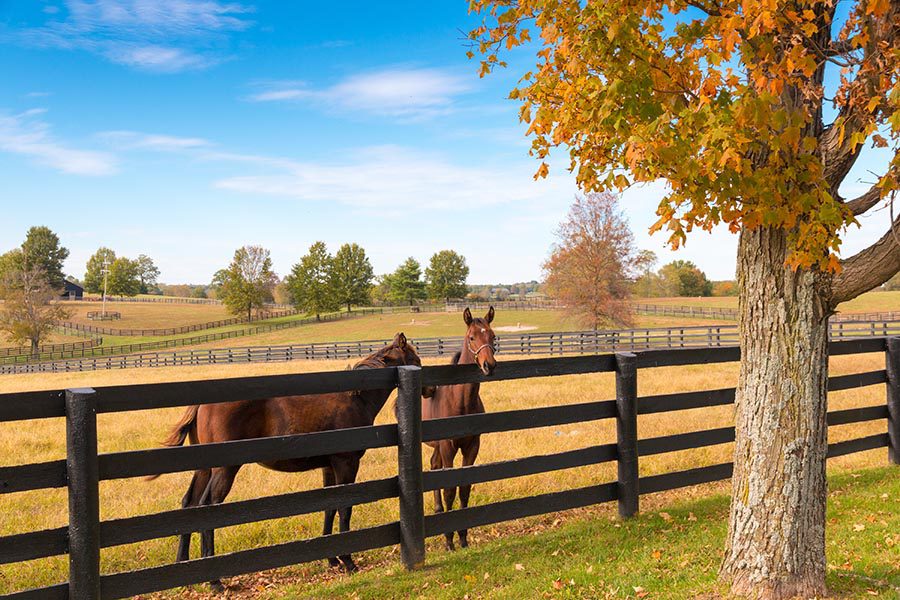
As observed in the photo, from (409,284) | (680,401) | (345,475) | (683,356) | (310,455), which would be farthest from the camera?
(409,284)

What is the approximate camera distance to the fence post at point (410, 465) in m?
5.21

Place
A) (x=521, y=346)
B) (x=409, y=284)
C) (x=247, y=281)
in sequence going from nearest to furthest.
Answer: (x=521, y=346) → (x=247, y=281) → (x=409, y=284)

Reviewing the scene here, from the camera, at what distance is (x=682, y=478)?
Result: 272 inches

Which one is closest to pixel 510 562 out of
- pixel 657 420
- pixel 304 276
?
pixel 657 420

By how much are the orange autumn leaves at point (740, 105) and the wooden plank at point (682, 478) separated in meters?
3.20

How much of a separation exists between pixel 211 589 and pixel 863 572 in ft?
16.8

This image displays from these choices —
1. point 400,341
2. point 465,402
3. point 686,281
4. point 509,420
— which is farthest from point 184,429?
point 686,281

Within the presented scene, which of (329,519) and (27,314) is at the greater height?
(27,314)

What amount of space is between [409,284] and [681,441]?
90.0 m

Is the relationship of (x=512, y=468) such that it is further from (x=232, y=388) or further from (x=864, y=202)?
(x=864, y=202)

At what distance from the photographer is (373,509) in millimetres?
7633

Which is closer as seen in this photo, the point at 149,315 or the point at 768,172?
the point at 768,172

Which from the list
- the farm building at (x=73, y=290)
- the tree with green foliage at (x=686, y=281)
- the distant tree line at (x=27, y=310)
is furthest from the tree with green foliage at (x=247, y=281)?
the tree with green foliage at (x=686, y=281)

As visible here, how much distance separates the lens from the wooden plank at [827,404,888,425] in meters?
7.89
